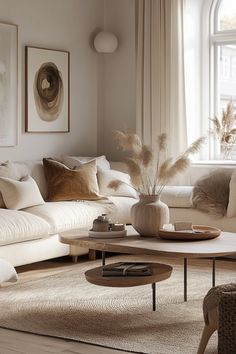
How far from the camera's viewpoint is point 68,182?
7.11 meters

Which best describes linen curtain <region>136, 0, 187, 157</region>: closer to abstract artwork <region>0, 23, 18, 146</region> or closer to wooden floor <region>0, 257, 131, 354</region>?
abstract artwork <region>0, 23, 18, 146</region>

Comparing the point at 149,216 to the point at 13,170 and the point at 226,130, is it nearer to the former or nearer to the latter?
the point at 13,170

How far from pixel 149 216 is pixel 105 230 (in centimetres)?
32

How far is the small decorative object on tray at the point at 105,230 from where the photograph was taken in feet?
16.8

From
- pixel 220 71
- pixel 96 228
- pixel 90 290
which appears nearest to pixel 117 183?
pixel 96 228

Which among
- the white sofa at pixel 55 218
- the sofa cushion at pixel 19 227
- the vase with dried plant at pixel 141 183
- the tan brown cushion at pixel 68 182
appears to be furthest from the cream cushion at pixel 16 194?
the vase with dried plant at pixel 141 183

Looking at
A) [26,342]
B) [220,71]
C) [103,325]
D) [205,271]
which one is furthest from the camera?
[220,71]

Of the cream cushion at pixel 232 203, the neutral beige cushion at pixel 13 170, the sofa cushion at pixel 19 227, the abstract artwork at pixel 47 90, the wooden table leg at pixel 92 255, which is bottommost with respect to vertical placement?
the wooden table leg at pixel 92 255

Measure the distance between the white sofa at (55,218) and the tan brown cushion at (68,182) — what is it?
99 mm

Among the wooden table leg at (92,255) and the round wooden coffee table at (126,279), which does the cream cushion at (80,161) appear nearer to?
the wooden table leg at (92,255)

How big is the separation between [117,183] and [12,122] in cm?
236

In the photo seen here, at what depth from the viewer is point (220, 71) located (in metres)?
8.15

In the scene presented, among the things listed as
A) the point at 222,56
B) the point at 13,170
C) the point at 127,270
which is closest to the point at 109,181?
the point at 13,170

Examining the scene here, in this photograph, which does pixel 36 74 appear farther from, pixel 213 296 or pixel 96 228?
pixel 213 296
